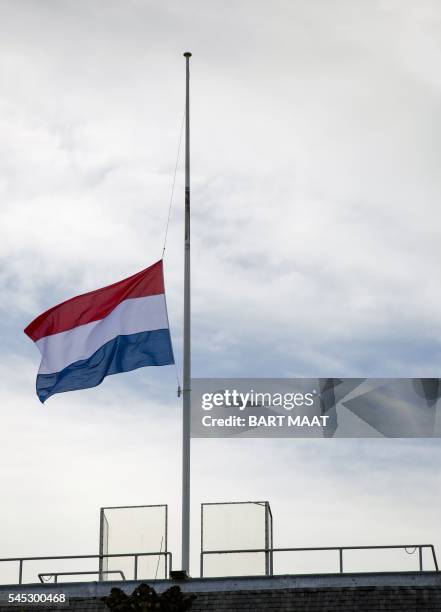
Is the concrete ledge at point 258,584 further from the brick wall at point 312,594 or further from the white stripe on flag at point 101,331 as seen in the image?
the white stripe on flag at point 101,331

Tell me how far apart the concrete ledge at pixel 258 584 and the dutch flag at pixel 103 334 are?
15.7 feet

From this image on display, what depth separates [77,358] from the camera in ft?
116

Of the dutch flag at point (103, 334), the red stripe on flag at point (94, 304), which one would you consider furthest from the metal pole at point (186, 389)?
the red stripe on flag at point (94, 304)

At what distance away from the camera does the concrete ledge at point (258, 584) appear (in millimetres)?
32156

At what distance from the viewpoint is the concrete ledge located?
32.2 meters

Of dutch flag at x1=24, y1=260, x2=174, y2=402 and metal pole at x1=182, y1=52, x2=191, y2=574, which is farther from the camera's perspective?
dutch flag at x1=24, y1=260, x2=174, y2=402

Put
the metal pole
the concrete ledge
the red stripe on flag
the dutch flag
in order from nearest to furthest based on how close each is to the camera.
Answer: the concrete ledge → the metal pole → the dutch flag → the red stripe on flag

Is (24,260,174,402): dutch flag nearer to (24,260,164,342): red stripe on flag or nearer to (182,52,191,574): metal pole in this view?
(24,260,164,342): red stripe on flag

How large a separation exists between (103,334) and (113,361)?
81 cm

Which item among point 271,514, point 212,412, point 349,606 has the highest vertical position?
point 212,412

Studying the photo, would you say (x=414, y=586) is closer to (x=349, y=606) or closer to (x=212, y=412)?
(x=349, y=606)

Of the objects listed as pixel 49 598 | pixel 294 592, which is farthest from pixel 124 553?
pixel 294 592

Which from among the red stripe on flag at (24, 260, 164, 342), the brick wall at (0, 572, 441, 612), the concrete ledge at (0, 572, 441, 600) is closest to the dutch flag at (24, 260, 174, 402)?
the red stripe on flag at (24, 260, 164, 342)

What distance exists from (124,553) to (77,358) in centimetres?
495
